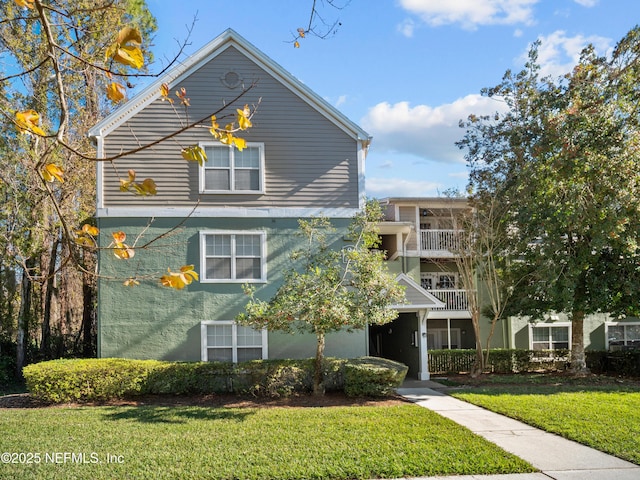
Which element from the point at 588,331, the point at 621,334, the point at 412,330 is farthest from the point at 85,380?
the point at 621,334

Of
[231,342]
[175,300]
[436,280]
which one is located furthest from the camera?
[436,280]

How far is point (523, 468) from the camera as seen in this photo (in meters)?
8.04

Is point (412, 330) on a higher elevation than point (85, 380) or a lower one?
higher

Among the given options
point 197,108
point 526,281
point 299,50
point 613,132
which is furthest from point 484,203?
point 299,50

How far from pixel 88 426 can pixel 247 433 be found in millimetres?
3082

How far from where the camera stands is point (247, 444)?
9211 mm

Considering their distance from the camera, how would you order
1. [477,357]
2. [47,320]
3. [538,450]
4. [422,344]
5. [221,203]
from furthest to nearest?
[47,320] < [477,357] < [422,344] < [221,203] < [538,450]

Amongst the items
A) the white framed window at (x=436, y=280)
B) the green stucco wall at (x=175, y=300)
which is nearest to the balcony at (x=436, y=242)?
the white framed window at (x=436, y=280)

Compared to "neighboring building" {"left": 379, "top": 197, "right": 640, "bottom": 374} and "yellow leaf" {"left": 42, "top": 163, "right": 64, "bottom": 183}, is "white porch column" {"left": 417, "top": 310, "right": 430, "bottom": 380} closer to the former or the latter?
"neighboring building" {"left": 379, "top": 197, "right": 640, "bottom": 374}

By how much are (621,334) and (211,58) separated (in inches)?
807

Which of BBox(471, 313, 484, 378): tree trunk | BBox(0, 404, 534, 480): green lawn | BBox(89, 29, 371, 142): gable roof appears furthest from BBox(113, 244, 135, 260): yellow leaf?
BBox(471, 313, 484, 378): tree trunk

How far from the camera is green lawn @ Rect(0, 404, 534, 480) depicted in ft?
25.8

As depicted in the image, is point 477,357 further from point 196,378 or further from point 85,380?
point 85,380

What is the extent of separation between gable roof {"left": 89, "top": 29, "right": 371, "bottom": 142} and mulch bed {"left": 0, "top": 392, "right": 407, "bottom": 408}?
734 centimetres
